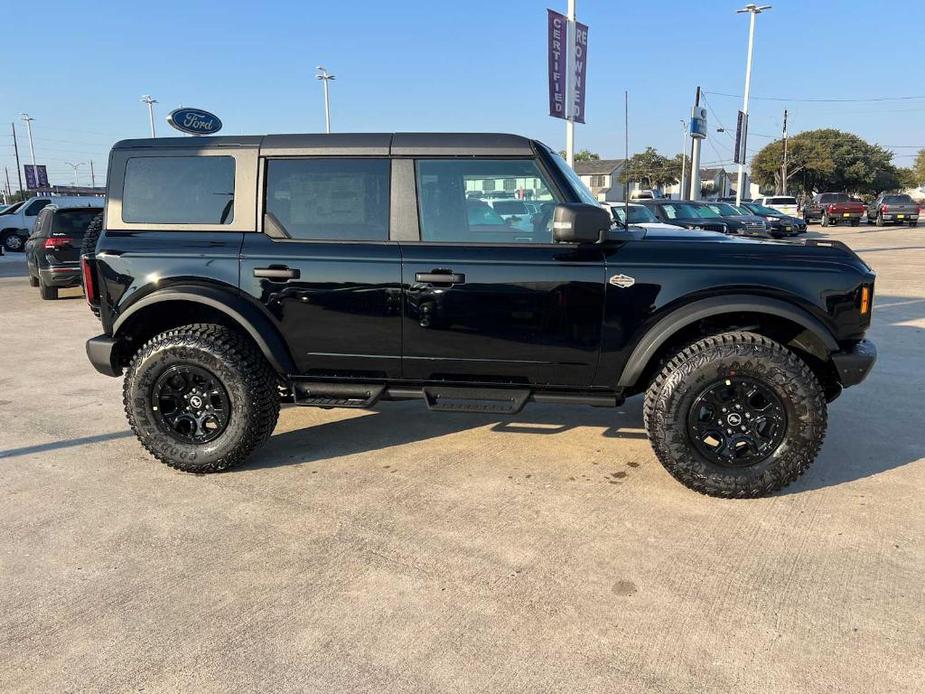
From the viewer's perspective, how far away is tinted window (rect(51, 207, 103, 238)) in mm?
10500

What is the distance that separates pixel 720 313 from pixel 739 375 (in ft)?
1.12

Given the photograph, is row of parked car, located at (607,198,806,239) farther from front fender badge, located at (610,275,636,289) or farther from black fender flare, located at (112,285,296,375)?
black fender flare, located at (112,285,296,375)

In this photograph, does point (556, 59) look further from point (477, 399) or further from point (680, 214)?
point (477, 399)

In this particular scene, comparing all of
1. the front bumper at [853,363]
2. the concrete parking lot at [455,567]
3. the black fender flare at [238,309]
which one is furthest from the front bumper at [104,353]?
the front bumper at [853,363]

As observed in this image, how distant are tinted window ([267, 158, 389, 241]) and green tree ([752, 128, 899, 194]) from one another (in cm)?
6399

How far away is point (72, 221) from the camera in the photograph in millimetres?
10633

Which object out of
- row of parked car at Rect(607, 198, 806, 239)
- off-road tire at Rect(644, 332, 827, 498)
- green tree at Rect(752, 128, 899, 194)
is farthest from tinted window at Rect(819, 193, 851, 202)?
off-road tire at Rect(644, 332, 827, 498)

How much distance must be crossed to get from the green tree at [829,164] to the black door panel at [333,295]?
2525 inches

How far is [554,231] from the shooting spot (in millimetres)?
3244

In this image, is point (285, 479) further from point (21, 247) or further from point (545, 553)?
point (21, 247)

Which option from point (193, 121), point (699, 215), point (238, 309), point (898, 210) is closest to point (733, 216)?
point (699, 215)

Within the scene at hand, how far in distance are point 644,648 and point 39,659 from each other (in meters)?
2.17

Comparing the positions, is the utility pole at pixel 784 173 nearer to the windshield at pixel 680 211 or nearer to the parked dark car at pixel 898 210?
the parked dark car at pixel 898 210

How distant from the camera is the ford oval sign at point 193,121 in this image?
6.26 m
